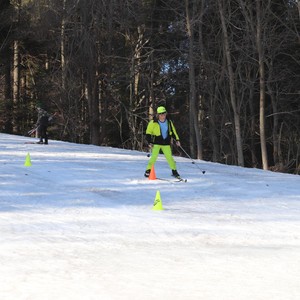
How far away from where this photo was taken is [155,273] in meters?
4.94

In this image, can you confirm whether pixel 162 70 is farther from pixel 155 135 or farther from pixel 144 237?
pixel 144 237

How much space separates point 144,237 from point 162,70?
2541cm

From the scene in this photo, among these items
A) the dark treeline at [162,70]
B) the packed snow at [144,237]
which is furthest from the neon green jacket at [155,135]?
the dark treeline at [162,70]

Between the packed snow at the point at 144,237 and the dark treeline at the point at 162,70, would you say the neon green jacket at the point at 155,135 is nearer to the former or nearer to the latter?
the packed snow at the point at 144,237

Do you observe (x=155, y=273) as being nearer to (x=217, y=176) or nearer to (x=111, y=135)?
(x=217, y=176)

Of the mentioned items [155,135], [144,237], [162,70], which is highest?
[162,70]

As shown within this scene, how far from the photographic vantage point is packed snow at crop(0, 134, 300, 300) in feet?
14.9

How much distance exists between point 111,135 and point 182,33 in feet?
29.1

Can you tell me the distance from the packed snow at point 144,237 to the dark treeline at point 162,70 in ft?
53.4

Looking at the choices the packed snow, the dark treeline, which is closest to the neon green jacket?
the packed snow

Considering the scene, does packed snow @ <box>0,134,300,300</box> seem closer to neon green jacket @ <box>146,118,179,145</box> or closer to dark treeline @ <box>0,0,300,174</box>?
neon green jacket @ <box>146,118,179,145</box>

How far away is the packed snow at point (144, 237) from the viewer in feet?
14.9

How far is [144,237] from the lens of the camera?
6406 mm

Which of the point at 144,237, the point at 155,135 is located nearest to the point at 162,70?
the point at 155,135
